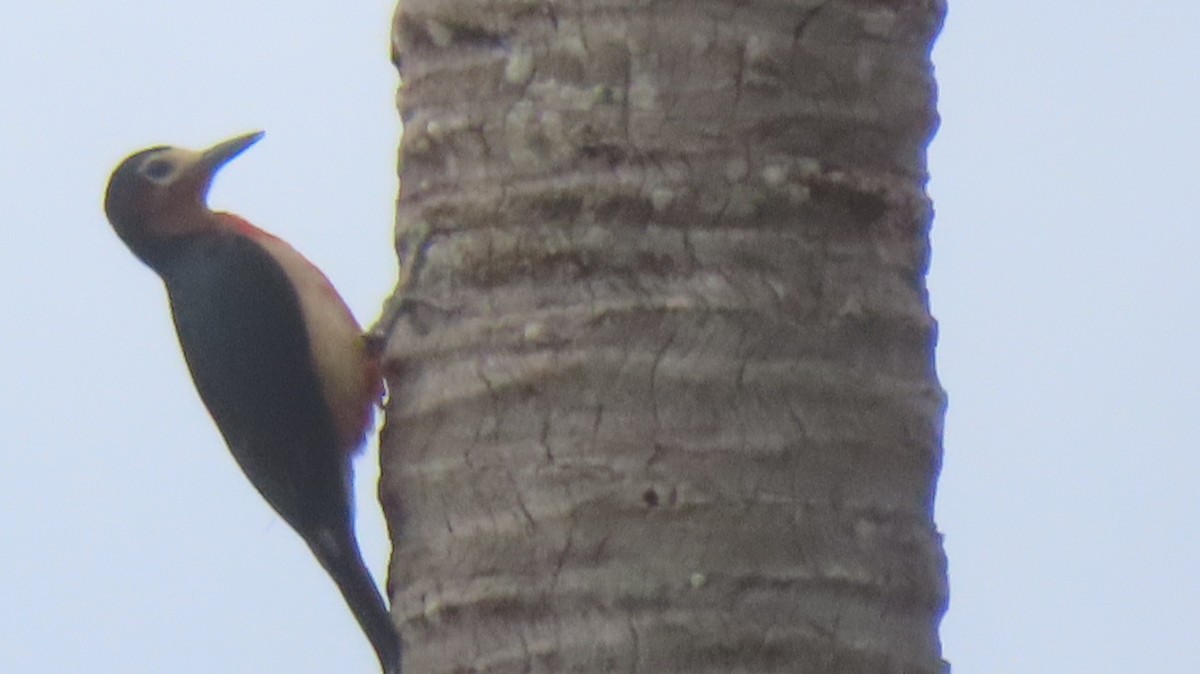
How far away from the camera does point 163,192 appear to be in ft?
18.0

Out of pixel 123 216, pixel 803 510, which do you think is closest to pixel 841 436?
pixel 803 510

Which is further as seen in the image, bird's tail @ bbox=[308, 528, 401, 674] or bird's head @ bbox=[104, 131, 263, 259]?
Answer: bird's head @ bbox=[104, 131, 263, 259]

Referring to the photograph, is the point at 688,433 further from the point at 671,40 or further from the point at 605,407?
the point at 671,40

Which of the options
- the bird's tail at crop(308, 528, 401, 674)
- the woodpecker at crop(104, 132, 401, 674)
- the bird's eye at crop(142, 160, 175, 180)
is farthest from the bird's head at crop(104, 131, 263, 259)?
the bird's tail at crop(308, 528, 401, 674)

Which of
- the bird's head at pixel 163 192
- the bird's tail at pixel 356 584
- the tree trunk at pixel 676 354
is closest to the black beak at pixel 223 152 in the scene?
the bird's head at pixel 163 192

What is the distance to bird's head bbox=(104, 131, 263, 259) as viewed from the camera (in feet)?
17.9

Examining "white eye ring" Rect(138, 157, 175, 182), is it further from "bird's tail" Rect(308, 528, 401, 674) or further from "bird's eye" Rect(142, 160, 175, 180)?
"bird's tail" Rect(308, 528, 401, 674)

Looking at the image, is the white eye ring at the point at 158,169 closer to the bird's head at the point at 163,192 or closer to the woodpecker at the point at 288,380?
the bird's head at the point at 163,192

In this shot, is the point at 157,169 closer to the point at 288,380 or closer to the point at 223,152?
the point at 223,152

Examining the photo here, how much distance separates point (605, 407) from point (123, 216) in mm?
2969

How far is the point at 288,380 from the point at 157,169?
3.64 feet

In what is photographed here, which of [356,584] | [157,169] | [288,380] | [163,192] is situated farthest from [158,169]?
[356,584]

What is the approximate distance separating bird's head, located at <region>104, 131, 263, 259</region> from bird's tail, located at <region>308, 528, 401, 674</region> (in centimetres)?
117

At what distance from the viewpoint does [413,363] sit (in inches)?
135
